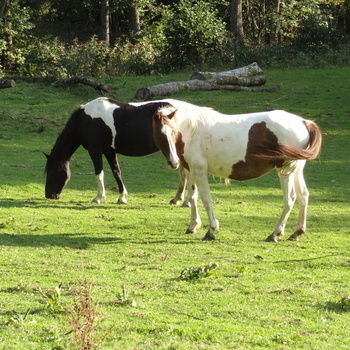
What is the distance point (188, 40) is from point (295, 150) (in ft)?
77.7

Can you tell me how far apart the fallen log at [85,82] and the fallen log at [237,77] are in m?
3.96

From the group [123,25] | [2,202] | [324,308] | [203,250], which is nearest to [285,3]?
[123,25]

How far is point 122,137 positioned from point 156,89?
1283cm

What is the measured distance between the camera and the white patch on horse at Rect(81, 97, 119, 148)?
1545 cm

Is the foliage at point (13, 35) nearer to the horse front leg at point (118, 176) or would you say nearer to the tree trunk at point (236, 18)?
the tree trunk at point (236, 18)

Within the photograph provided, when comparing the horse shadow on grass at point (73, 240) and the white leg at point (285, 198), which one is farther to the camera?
the white leg at point (285, 198)

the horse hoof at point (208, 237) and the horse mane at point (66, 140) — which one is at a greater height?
the horse mane at point (66, 140)

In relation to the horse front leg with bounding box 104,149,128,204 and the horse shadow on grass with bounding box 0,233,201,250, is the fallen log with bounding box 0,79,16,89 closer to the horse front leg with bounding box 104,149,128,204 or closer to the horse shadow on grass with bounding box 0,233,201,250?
the horse front leg with bounding box 104,149,128,204

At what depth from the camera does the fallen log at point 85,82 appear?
1113 inches

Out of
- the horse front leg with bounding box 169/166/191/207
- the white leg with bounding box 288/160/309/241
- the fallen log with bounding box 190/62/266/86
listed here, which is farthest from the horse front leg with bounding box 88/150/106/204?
the fallen log with bounding box 190/62/266/86

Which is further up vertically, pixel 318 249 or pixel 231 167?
pixel 231 167

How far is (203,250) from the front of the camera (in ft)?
35.9

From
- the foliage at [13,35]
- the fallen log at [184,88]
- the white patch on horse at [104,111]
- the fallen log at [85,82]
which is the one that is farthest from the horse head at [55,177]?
the foliage at [13,35]

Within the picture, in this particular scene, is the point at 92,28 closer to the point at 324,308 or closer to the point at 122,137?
the point at 122,137
